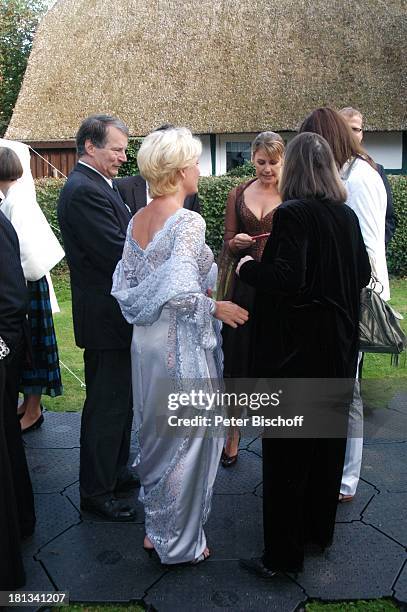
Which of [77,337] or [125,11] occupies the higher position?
[125,11]

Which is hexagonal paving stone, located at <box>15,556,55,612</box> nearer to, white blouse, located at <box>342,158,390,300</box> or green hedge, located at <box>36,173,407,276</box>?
white blouse, located at <box>342,158,390,300</box>

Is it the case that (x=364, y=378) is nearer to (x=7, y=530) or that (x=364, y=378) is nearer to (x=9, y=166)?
(x=9, y=166)

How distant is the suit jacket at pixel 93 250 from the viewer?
9.75ft

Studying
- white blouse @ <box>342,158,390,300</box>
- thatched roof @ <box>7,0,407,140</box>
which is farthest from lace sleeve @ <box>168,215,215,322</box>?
thatched roof @ <box>7,0,407,140</box>

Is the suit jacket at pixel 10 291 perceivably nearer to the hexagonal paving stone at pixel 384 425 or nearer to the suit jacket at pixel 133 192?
the suit jacket at pixel 133 192

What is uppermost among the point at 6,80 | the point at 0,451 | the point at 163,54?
the point at 6,80

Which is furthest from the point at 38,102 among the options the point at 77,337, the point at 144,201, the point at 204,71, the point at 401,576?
the point at 401,576

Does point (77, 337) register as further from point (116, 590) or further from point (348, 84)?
point (348, 84)

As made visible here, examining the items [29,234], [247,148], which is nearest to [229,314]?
[29,234]

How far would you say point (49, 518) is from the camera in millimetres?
3166

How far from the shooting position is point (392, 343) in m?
3.14

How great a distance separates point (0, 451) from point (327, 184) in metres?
1.72

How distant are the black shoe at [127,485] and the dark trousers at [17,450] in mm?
584

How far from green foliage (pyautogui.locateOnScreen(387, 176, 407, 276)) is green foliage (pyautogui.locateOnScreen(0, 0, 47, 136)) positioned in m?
21.7
